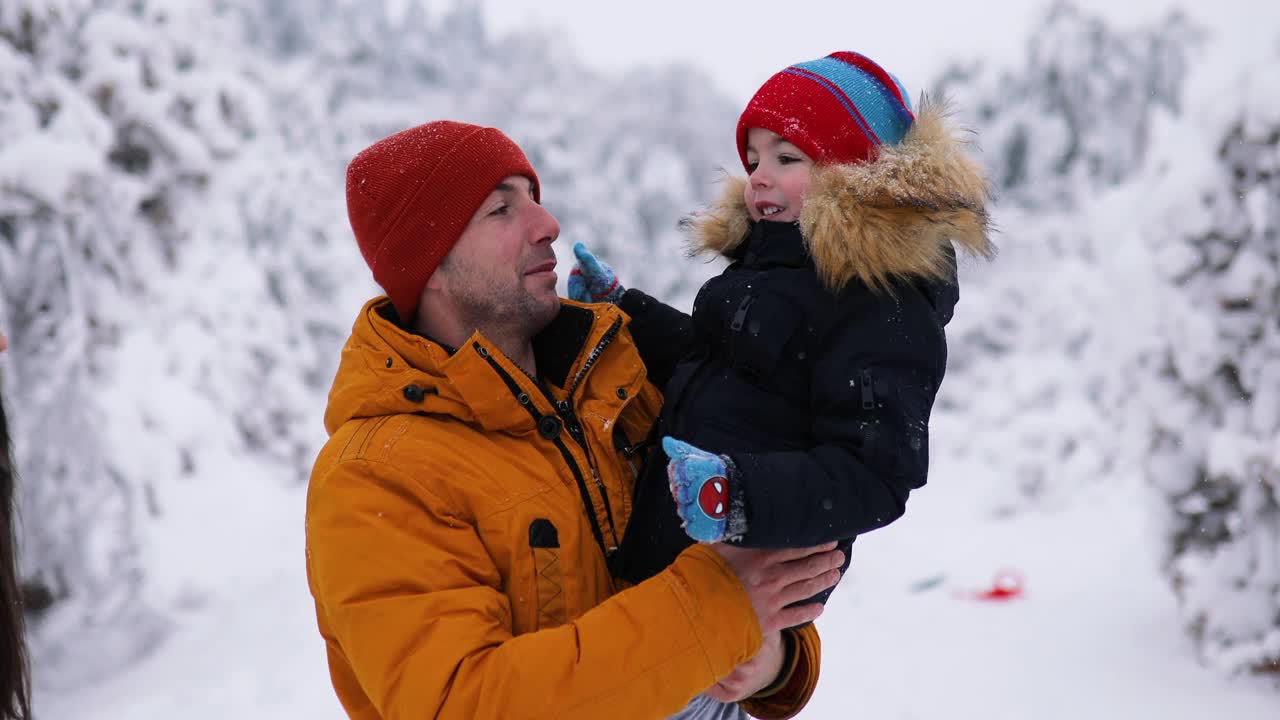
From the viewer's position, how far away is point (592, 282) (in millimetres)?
2467

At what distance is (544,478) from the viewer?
1.79m

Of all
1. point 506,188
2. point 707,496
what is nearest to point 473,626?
point 707,496

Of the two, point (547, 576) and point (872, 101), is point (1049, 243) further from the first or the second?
point (547, 576)

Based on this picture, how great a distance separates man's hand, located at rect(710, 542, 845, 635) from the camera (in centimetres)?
162

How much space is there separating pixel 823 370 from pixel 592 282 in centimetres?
96

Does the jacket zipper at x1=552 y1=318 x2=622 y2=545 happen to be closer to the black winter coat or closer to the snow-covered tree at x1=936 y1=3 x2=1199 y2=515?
the black winter coat

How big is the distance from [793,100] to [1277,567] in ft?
13.4

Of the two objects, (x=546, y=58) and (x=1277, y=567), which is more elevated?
(x=546, y=58)

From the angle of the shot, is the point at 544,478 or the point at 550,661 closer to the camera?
the point at 550,661

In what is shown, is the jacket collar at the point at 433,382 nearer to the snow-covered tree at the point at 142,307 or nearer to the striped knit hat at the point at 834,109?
the striped knit hat at the point at 834,109

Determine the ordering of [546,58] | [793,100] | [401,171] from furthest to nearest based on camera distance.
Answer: [546,58]
[401,171]
[793,100]

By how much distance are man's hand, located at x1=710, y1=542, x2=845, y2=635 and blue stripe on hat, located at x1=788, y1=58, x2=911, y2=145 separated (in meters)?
0.93

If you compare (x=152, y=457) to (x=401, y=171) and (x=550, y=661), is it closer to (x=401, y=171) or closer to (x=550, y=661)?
(x=401, y=171)

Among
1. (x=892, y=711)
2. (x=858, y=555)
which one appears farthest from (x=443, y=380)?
(x=858, y=555)
